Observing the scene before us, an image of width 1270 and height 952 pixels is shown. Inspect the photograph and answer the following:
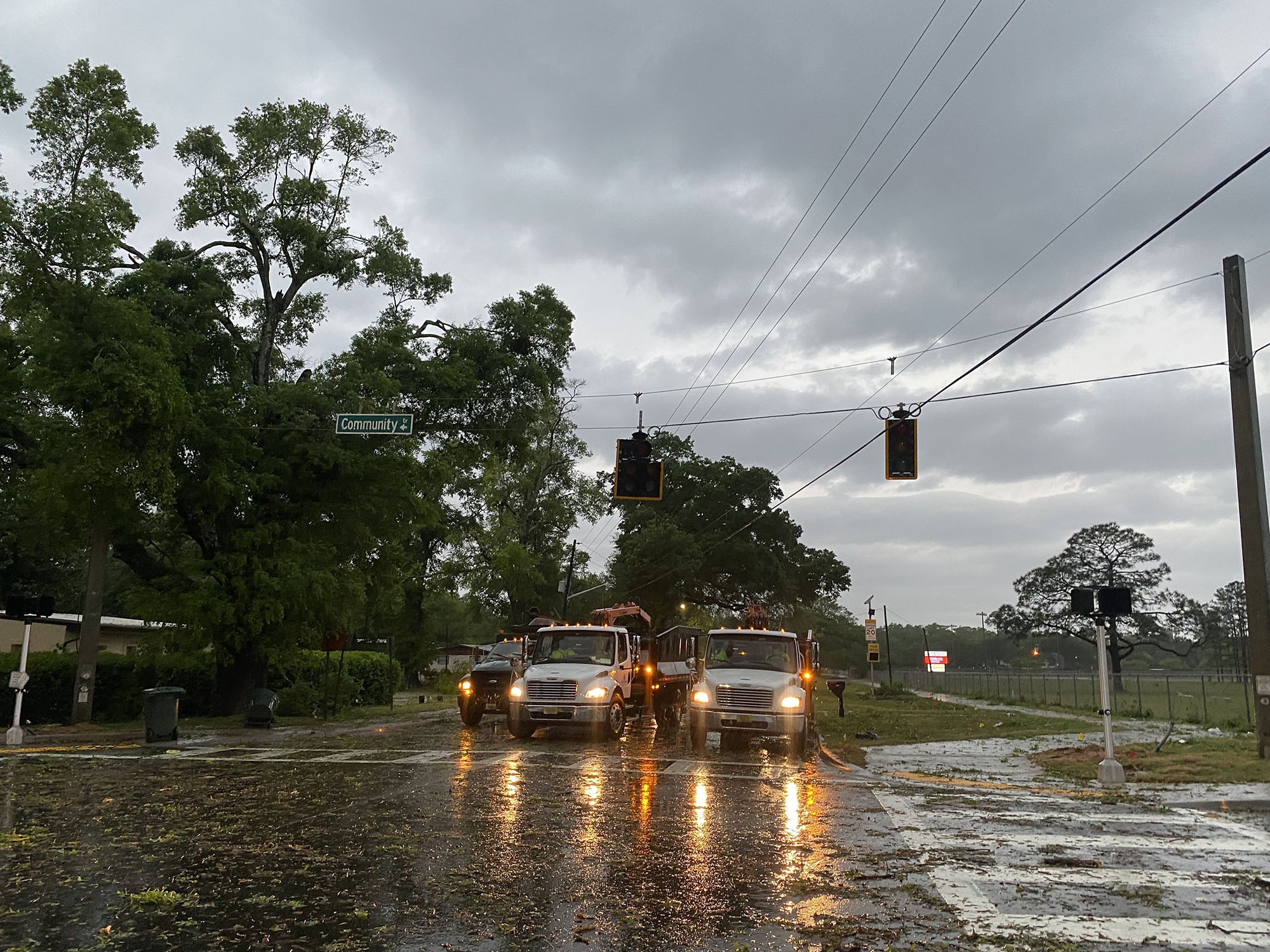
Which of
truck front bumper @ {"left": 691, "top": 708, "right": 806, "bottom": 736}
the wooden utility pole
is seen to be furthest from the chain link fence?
the wooden utility pole

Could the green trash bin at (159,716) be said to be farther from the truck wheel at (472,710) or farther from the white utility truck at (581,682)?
the truck wheel at (472,710)

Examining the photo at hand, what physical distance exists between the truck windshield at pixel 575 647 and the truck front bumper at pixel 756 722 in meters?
3.25

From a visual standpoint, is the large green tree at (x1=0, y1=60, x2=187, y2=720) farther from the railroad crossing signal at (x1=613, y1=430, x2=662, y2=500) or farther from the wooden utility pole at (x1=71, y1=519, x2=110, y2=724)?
the railroad crossing signal at (x1=613, y1=430, x2=662, y2=500)

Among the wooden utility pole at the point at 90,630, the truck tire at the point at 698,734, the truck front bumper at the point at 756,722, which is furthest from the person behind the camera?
the wooden utility pole at the point at 90,630

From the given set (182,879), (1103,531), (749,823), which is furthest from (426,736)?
(1103,531)

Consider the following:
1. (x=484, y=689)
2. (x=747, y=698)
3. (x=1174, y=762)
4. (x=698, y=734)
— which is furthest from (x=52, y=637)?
(x=1174, y=762)

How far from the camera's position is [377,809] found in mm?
10273

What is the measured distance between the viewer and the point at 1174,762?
1504cm

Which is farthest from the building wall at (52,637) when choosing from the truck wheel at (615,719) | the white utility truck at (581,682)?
the truck wheel at (615,719)

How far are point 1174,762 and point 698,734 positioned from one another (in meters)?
7.91

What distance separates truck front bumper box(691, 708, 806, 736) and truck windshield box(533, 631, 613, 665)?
10.7 ft

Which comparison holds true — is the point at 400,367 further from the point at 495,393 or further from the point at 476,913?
the point at 476,913

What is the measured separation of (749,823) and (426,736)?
490 inches

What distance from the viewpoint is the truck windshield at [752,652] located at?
62.1 feet
